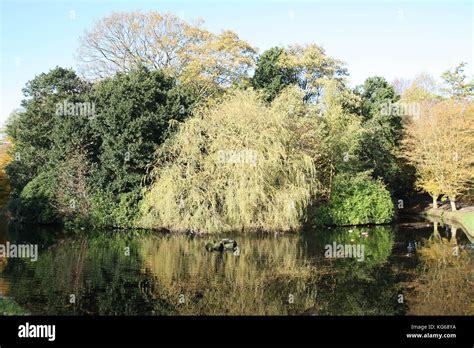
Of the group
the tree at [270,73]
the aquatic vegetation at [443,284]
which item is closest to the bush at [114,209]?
the tree at [270,73]

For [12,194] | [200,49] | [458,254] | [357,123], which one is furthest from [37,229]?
[458,254]

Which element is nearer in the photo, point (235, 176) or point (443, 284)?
point (443, 284)

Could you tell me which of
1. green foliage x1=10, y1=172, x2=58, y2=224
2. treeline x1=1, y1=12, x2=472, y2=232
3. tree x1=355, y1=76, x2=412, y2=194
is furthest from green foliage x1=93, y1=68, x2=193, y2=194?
tree x1=355, y1=76, x2=412, y2=194

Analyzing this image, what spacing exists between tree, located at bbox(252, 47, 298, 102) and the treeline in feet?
0.30

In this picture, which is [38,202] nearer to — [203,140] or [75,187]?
[75,187]

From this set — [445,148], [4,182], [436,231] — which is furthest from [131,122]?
[445,148]

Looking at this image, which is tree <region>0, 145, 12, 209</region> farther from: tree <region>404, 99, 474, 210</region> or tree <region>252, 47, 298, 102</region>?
tree <region>404, 99, 474, 210</region>

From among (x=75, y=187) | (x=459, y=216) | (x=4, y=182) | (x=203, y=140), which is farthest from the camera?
(x=4, y=182)

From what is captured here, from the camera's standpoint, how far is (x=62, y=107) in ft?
93.5

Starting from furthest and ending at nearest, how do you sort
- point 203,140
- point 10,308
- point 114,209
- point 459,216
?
point 459,216, point 114,209, point 203,140, point 10,308

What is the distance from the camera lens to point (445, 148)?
96.7ft

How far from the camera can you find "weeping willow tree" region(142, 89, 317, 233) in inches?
866

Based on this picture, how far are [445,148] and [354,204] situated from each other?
25.3 feet

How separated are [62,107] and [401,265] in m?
21.7
